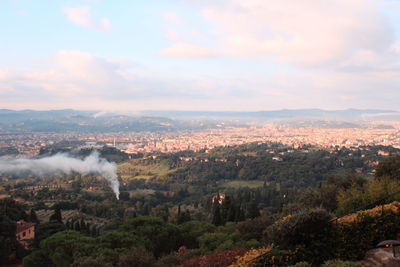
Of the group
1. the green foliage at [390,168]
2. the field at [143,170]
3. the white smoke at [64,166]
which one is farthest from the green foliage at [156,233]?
the white smoke at [64,166]

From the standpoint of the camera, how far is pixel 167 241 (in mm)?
19828

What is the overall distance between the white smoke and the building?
50517mm

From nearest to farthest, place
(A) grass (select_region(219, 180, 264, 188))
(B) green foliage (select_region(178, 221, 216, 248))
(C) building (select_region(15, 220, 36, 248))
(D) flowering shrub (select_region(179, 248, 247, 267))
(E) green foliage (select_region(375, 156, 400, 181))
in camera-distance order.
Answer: (D) flowering shrub (select_region(179, 248, 247, 267)), (E) green foliage (select_region(375, 156, 400, 181)), (B) green foliage (select_region(178, 221, 216, 248)), (C) building (select_region(15, 220, 36, 248)), (A) grass (select_region(219, 180, 264, 188))

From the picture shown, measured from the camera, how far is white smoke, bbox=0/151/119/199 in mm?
87188

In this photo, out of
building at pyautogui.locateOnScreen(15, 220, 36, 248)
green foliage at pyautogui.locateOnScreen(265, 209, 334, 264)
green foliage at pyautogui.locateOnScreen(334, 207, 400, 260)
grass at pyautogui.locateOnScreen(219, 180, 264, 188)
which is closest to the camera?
green foliage at pyautogui.locateOnScreen(265, 209, 334, 264)

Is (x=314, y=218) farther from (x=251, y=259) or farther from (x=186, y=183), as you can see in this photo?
(x=186, y=183)

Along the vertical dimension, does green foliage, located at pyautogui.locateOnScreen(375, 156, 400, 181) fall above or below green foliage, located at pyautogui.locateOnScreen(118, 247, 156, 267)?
above

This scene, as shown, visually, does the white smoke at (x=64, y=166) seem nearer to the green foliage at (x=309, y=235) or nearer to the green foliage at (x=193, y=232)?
the green foliage at (x=193, y=232)

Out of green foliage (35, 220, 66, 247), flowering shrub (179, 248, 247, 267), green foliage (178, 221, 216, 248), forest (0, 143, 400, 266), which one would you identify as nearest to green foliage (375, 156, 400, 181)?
forest (0, 143, 400, 266)

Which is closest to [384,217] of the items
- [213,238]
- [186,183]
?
[213,238]

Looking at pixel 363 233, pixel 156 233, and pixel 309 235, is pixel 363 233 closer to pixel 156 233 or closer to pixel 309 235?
pixel 309 235

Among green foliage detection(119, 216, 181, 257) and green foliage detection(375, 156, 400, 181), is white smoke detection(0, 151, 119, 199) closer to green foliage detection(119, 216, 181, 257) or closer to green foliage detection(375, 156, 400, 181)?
green foliage detection(119, 216, 181, 257)

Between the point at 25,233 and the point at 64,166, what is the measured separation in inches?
2750

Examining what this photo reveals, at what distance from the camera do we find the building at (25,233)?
2623cm
